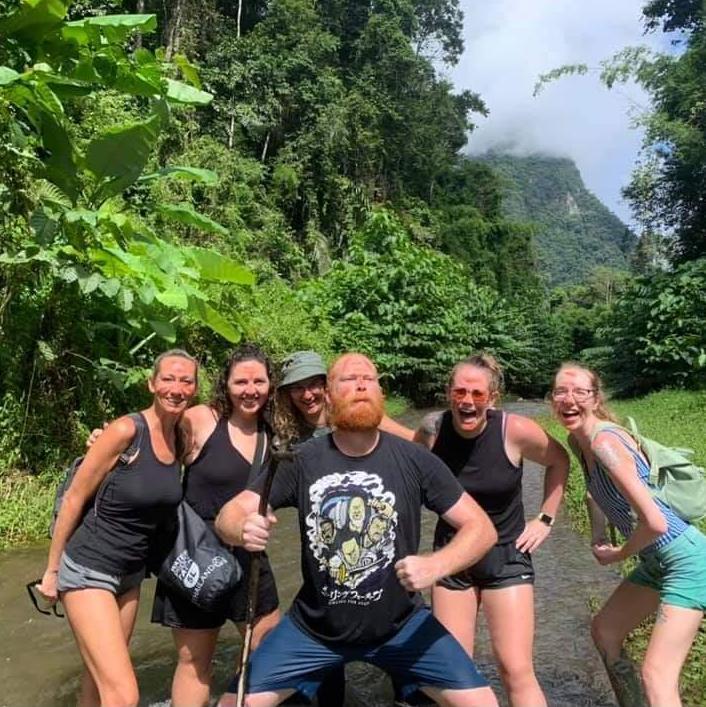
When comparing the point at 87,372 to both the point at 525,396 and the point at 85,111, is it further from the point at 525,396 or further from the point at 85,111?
the point at 525,396

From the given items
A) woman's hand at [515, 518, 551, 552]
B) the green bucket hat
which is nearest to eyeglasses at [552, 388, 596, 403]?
woman's hand at [515, 518, 551, 552]

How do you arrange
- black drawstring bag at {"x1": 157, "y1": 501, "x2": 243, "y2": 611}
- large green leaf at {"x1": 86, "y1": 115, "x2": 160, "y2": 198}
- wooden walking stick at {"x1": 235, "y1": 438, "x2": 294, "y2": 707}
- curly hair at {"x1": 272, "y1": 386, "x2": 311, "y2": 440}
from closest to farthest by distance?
1. wooden walking stick at {"x1": 235, "y1": 438, "x2": 294, "y2": 707}
2. black drawstring bag at {"x1": 157, "y1": 501, "x2": 243, "y2": 611}
3. curly hair at {"x1": 272, "y1": 386, "x2": 311, "y2": 440}
4. large green leaf at {"x1": 86, "y1": 115, "x2": 160, "y2": 198}

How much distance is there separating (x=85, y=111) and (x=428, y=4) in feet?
103

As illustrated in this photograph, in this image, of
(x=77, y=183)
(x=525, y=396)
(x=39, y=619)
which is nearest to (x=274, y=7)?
(x=525, y=396)

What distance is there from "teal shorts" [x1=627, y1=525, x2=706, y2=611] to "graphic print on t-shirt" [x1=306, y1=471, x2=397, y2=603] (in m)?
1.25

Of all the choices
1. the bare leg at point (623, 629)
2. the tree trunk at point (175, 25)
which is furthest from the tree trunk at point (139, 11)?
the bare leg at point (623, 629)

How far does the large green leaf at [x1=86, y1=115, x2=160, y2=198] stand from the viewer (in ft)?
20.9

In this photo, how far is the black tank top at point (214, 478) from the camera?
10.4 ft

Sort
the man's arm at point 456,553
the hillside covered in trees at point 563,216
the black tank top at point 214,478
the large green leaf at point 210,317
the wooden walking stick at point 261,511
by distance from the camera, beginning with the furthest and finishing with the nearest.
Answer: the hillside covered in trees at point 563,216 → the large green leaf at point 210,317 → the black tank top at point 214,478 → the wooden walking stick at point 261,511 → the man's arm at point 456,553

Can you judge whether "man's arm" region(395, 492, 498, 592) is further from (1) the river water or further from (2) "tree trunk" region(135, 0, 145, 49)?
(2) "tree trunk" region(135, 0, 145, 49)

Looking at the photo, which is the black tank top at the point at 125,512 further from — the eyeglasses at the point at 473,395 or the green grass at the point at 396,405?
the green grass at the point at 396,405

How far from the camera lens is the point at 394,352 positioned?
59.8 feet

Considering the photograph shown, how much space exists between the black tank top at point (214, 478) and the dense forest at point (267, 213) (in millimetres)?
3641

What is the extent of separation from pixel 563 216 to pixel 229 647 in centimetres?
14964
